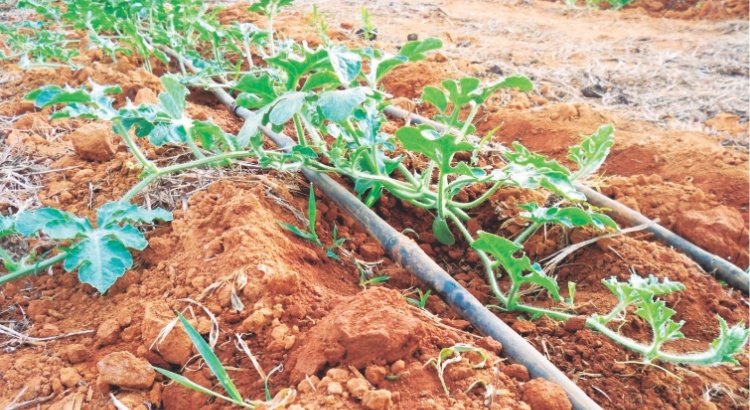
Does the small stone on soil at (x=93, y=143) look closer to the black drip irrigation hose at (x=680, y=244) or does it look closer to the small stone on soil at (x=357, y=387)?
the black drip irrigation hose at (x=680, y=244)

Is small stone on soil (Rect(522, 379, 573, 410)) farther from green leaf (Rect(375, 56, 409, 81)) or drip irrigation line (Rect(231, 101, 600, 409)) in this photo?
green leaf (Rect(375, 56, 409, 81))

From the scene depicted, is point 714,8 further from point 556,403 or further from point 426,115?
point 556,403

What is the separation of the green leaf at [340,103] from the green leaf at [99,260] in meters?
0.64

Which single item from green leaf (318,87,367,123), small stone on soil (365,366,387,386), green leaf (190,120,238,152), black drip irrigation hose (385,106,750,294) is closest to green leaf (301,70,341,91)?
green leaf (318,87,367,123)

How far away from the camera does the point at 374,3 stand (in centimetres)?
599

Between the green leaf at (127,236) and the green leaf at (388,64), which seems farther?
the green leaf at (388,64)

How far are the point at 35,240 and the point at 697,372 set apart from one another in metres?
2.09

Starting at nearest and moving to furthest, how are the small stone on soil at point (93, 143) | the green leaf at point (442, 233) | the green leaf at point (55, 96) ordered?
1. the green leaf at point (55, 96)
2. the green leaf at point (442, 233)
3. the small stone on soil at point (93, 143)

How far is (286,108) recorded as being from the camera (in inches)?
57.5

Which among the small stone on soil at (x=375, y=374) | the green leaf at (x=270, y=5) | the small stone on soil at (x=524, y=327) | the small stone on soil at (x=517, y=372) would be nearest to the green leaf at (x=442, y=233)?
the small stone on soil at (x=524, y=327)

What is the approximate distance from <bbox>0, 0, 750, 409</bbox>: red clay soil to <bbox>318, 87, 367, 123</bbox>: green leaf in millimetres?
432

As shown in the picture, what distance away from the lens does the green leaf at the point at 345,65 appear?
147cm

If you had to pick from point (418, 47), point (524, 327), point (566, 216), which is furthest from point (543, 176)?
point (418, 47)

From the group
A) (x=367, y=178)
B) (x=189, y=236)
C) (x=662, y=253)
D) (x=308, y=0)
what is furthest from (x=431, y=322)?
(x=308, y=0)
